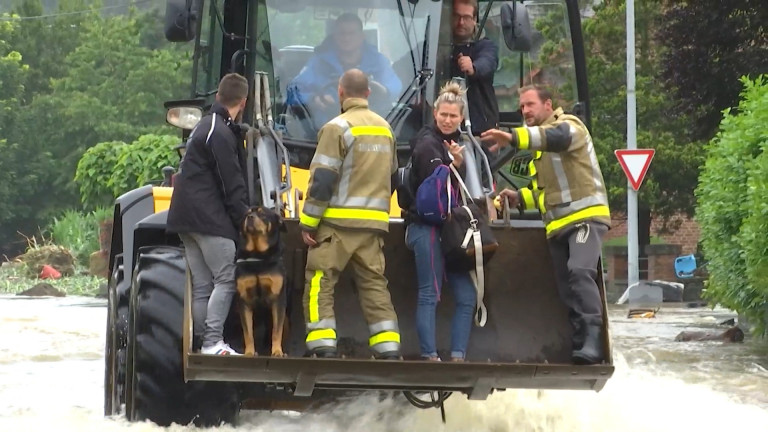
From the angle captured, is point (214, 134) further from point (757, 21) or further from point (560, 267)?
point (757, 21)

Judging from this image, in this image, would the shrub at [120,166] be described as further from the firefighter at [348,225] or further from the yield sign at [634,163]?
the firefighter at [348,225]

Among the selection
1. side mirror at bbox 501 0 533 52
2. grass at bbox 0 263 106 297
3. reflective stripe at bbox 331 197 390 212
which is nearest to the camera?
reflective stripe at bbox 331 197 390 212

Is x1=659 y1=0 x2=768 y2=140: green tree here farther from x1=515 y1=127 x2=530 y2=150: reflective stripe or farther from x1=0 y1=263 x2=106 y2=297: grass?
x1=515 y1=127 x2=530 y2=150: reflective stripe

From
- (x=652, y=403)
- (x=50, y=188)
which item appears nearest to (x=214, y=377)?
(x=652, y=403)

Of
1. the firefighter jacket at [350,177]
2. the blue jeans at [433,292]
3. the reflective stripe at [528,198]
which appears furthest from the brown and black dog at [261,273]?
the reflective stripe at [528,198]

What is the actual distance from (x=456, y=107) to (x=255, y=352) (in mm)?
1732

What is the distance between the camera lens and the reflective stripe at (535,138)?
27.7 ft

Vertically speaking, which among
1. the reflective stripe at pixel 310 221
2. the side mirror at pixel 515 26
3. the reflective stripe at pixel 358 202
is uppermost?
the side mirror at pixel 515 26

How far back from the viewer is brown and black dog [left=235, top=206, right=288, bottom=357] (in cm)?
790

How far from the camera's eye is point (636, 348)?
17297mm

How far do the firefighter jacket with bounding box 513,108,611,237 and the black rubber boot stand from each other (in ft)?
2.04

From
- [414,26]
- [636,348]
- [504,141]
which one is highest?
[414,26]

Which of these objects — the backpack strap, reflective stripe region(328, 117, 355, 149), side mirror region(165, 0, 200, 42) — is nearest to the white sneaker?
reflective stripe region(328, 117, 355, 149)

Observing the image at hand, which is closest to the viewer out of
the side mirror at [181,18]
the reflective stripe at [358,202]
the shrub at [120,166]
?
the reflective stripe at [358,202]
